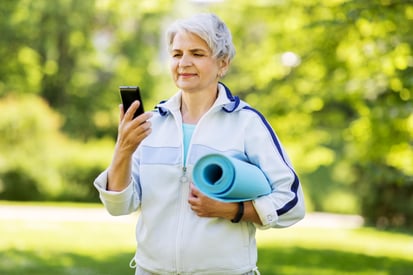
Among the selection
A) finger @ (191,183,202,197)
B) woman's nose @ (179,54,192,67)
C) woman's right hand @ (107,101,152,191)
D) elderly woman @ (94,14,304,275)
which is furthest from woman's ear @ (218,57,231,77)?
finger @ (191,183,202,197)

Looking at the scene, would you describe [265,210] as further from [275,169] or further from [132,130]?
[132,130]

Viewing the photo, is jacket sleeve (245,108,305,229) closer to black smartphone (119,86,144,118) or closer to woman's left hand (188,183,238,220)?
woman's left hand (188,183,238,220)

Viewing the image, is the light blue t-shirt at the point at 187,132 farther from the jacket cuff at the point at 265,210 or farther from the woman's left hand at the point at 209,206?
the jacket cuff at the point at 265,210

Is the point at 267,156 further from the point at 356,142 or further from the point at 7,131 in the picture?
the point at 7,131

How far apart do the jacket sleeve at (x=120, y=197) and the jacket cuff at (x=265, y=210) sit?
1.46 ft

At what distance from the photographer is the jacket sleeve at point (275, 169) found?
3.04m

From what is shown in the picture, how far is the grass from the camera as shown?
9359 mm

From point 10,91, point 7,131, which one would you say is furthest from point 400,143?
point 10,91

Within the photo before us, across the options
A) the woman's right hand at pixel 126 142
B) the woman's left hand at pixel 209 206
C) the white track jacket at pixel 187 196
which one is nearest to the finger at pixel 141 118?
the woman's right hand at pixel 126 142

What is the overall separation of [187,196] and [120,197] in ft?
0.80

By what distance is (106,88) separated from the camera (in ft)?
103

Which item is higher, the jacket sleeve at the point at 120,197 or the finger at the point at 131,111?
the finger at the point at 131,111

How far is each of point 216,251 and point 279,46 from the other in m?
8.69

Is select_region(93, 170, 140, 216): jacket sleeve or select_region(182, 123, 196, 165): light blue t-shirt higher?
select_region(182, 123, 196, 165): light blue t-shirt
